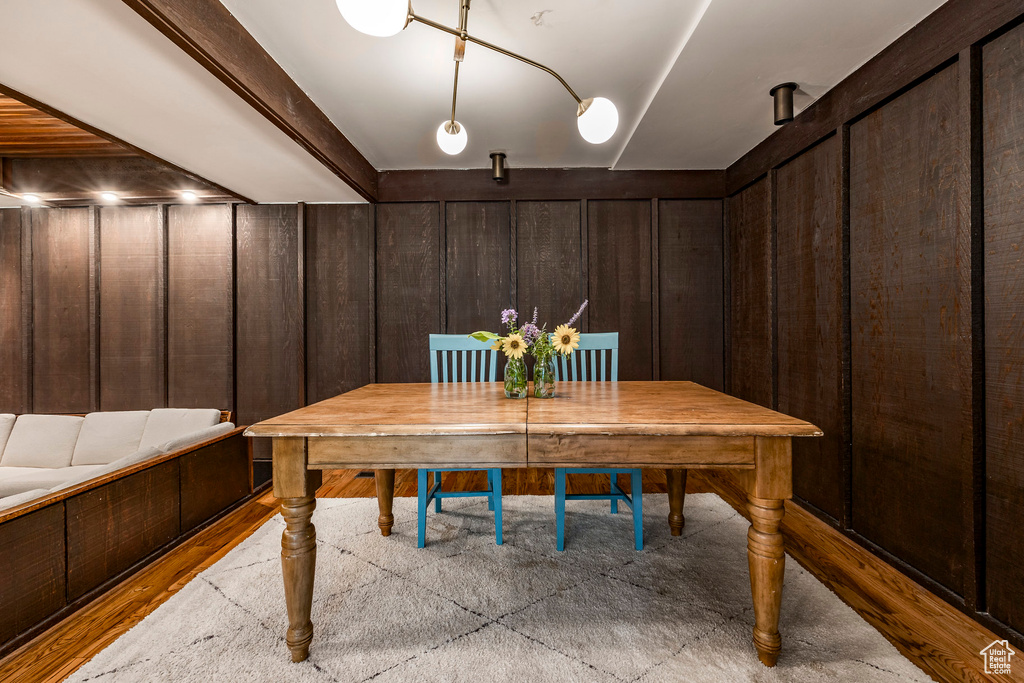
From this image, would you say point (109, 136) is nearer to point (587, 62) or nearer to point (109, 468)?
point (109, 468)

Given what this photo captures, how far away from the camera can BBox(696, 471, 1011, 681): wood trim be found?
1.40 metres

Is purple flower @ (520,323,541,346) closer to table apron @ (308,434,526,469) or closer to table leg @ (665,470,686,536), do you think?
table apron @ (308,434,526,469)

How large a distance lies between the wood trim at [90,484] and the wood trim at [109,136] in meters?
1.80

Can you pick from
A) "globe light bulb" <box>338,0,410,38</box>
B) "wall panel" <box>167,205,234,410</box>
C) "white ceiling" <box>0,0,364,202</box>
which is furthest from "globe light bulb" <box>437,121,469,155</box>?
"wall panel" <box>167,205,234,410</box>

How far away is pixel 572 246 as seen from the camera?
3.66 meters

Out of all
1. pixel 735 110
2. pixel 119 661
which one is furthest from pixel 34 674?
pixel 735 110

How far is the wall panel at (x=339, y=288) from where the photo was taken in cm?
373

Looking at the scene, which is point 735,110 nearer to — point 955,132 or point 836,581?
point 955,132

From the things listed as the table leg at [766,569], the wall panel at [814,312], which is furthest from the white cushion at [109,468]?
the wall panel at [814,312]

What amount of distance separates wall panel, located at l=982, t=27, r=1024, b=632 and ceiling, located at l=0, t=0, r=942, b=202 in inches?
19.5

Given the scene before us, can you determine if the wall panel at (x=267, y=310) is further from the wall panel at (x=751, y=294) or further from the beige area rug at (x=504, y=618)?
the wall panel at (x=751, y=294)

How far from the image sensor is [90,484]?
1.74 metres

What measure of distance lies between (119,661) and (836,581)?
275 centimetres

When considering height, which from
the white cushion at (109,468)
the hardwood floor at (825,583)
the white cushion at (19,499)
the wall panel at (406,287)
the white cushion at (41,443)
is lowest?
the hardwood floor at (825,583)
